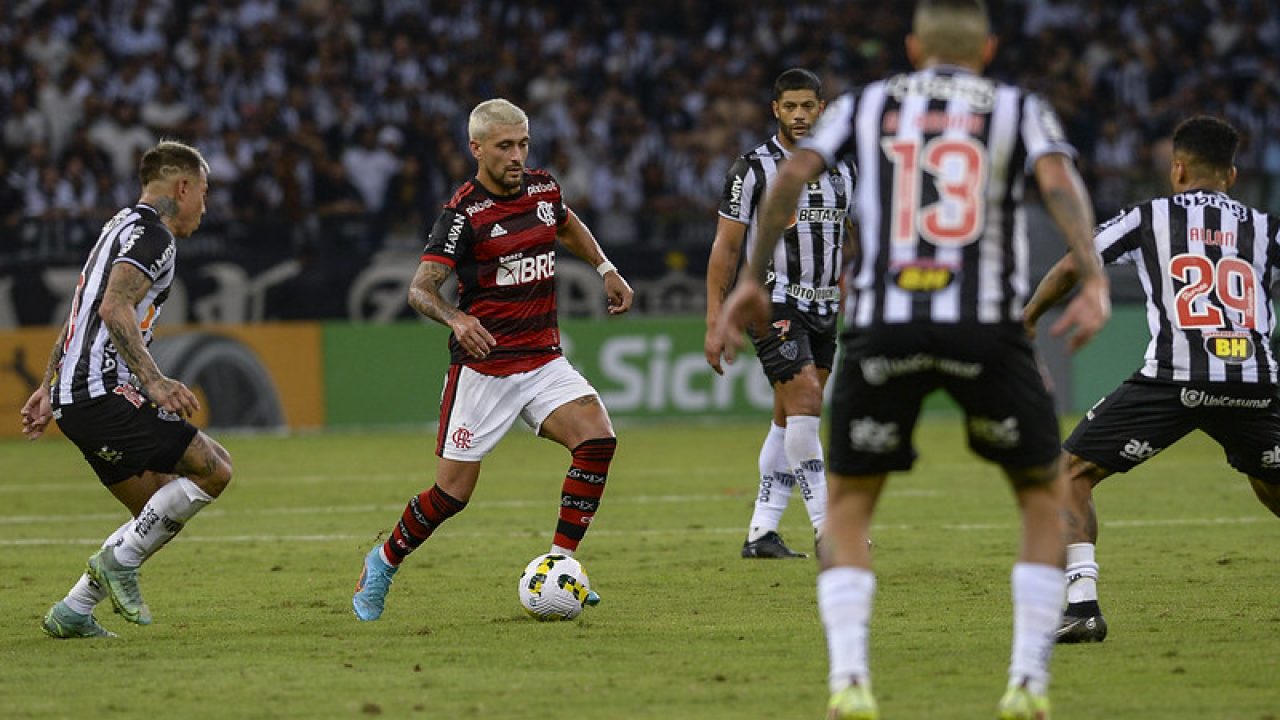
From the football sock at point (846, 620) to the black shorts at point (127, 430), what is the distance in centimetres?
355

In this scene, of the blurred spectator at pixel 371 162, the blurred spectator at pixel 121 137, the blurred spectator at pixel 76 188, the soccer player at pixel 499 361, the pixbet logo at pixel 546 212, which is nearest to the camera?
the soccer player at pixel 499 361

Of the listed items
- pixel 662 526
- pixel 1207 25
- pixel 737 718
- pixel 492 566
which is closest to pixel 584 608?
pixel 492 566

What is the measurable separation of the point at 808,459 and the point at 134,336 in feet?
13.6

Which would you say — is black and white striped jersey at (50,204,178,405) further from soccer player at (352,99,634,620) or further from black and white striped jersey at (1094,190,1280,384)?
black and white striped jersey at (1094,190,1280,384)

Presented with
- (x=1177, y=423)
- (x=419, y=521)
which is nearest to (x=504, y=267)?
(x=419, y=521)

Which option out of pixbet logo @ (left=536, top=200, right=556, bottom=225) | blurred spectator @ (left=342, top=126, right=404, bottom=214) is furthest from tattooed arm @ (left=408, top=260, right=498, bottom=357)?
blurred spectator @ (left=342, top=126, right=404, bottom=214)

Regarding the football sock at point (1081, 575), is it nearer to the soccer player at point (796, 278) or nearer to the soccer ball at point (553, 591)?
the soccer ball at point (553, 591)

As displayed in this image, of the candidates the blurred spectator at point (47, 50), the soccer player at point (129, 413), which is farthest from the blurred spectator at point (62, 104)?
the soccer player at point (129, 413)

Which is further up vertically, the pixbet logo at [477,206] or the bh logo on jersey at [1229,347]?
Answer: the pixbet logo at [477,206]

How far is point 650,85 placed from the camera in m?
27.6

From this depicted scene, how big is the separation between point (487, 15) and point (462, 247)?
19851 millimetres

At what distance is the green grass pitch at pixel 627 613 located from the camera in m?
6.35

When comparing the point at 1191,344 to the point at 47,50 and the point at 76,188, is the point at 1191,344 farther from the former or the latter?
the point at 47,50

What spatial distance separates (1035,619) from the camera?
5.53 m
